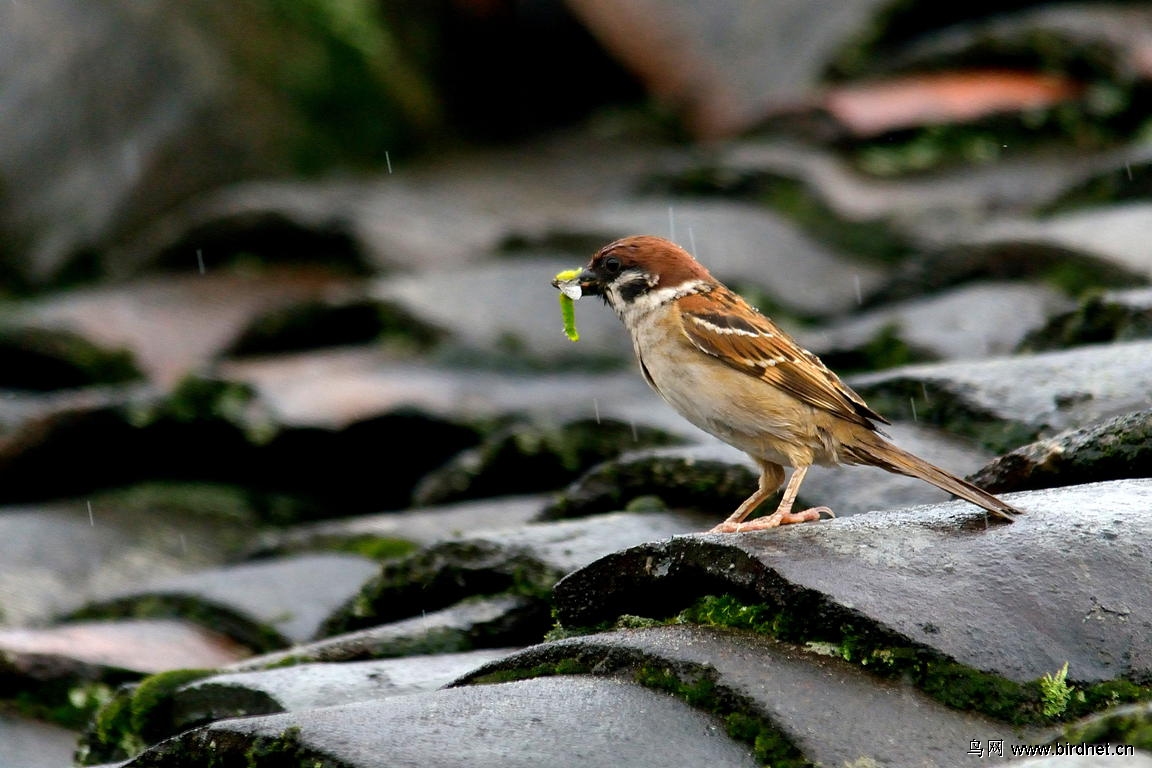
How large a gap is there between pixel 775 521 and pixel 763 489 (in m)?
0.33

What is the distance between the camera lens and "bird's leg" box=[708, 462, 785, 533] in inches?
161

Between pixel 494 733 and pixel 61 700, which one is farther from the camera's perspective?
pixel 61 700

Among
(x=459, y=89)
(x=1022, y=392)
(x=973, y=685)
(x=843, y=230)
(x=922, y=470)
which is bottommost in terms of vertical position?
(x=973, y=685)

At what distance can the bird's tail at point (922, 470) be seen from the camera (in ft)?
10.3

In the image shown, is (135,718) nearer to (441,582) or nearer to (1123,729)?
(441,582)

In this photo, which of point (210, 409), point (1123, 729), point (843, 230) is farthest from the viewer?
→ point (843, 230)

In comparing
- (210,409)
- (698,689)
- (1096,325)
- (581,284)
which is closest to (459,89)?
(210,409)

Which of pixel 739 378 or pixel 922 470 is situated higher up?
pixel 739 378

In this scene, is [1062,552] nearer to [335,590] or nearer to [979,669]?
[979,669]

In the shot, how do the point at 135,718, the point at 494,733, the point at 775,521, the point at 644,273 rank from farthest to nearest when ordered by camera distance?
the point at 644,273 < the point at 775,521 < the point at 135,718 < the point at 494,733

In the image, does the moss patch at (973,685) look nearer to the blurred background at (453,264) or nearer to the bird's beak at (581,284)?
the blurred background at (453,264)

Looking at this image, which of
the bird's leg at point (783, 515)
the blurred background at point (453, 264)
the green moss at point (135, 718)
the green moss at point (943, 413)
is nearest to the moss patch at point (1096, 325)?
the blurred background at point (453, 264)

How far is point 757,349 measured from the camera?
4316 millimetres

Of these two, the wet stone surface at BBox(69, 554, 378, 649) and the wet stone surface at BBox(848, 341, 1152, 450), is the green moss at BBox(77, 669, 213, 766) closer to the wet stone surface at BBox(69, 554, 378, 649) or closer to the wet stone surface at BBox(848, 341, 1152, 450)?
the wet stone surface at BBox(69, 554, 378, 649)
